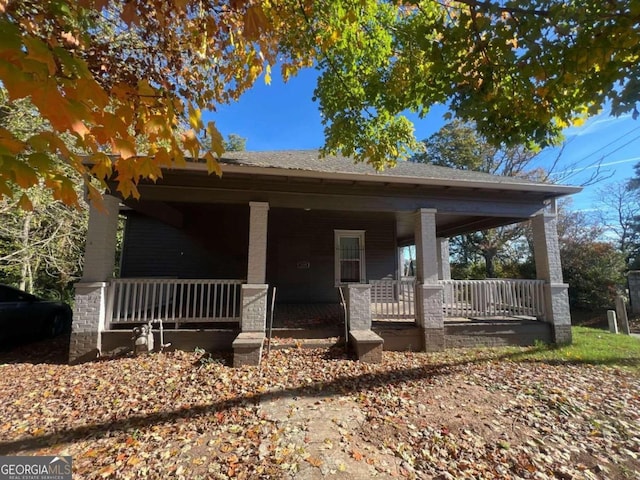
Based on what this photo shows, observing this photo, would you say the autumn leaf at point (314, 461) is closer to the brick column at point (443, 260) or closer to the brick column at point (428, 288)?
the brick column at point (428, 288)

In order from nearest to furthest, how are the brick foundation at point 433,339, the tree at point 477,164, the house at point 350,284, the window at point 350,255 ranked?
the house at point 350,284
the brick foundation at point 433,339
the window at point 350,255
the tree at point 477,164

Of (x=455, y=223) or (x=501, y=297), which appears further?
(x=455, y=223)

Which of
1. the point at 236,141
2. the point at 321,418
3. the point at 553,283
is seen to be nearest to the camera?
the point at 321,418

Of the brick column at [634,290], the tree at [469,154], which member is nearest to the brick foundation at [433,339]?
the brick column at [634,290]

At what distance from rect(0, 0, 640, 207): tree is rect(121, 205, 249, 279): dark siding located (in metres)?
4.77

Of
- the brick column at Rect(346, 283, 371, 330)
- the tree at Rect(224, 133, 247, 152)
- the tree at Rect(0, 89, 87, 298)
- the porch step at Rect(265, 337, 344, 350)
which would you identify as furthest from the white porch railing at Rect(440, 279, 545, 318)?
the tree at Rect(224, 133, 247, 152)

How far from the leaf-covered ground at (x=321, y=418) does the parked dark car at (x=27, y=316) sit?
3.34ft

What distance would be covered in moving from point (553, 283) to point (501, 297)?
1.09 metres

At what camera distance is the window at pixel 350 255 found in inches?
397

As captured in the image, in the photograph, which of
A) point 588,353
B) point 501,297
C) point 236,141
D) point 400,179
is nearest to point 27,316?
point 400,179

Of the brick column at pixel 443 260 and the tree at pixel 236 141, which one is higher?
the tree at pixel 236 141

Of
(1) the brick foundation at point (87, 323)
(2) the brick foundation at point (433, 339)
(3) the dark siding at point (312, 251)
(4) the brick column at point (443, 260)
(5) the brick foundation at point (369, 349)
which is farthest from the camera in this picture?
(4) the brick column at point (443, 260)

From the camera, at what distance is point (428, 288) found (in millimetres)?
6461

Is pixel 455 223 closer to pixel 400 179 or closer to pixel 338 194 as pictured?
pixel 400 179
